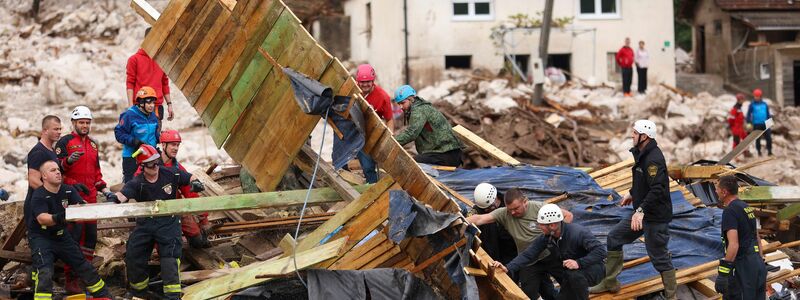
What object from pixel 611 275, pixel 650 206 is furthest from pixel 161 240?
pixel 650 206

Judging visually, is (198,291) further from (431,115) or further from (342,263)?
(431,115)

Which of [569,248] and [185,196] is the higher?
[185,196]

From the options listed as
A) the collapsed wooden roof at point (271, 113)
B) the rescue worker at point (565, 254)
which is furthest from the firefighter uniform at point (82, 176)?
the rescue worker at point (565, 254)

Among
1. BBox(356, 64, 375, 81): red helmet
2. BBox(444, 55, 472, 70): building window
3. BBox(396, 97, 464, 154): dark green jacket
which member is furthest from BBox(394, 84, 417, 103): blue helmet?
BBox(444, 55, 472, 70): building window

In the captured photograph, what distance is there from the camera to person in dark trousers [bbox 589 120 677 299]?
10914mm

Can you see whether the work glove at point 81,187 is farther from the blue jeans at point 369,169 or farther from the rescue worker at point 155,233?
the blue jeans at point 369,169

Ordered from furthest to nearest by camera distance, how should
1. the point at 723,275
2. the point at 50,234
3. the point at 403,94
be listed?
the point at 403,94 → the point at 723,275 → the point at 50,234

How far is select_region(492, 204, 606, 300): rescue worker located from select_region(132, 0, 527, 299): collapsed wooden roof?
52 centimetres

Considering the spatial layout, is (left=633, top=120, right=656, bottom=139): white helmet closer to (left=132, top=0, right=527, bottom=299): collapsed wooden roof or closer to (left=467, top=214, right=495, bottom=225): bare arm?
(left=467, top=214, right=495, bottom=225): bare arm

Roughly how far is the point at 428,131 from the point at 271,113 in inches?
120

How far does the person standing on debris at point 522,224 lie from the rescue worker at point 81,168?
373cm

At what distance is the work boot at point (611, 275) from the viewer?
11.5m

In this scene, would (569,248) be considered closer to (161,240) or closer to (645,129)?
(645,129)

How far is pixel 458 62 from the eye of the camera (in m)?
30.6
